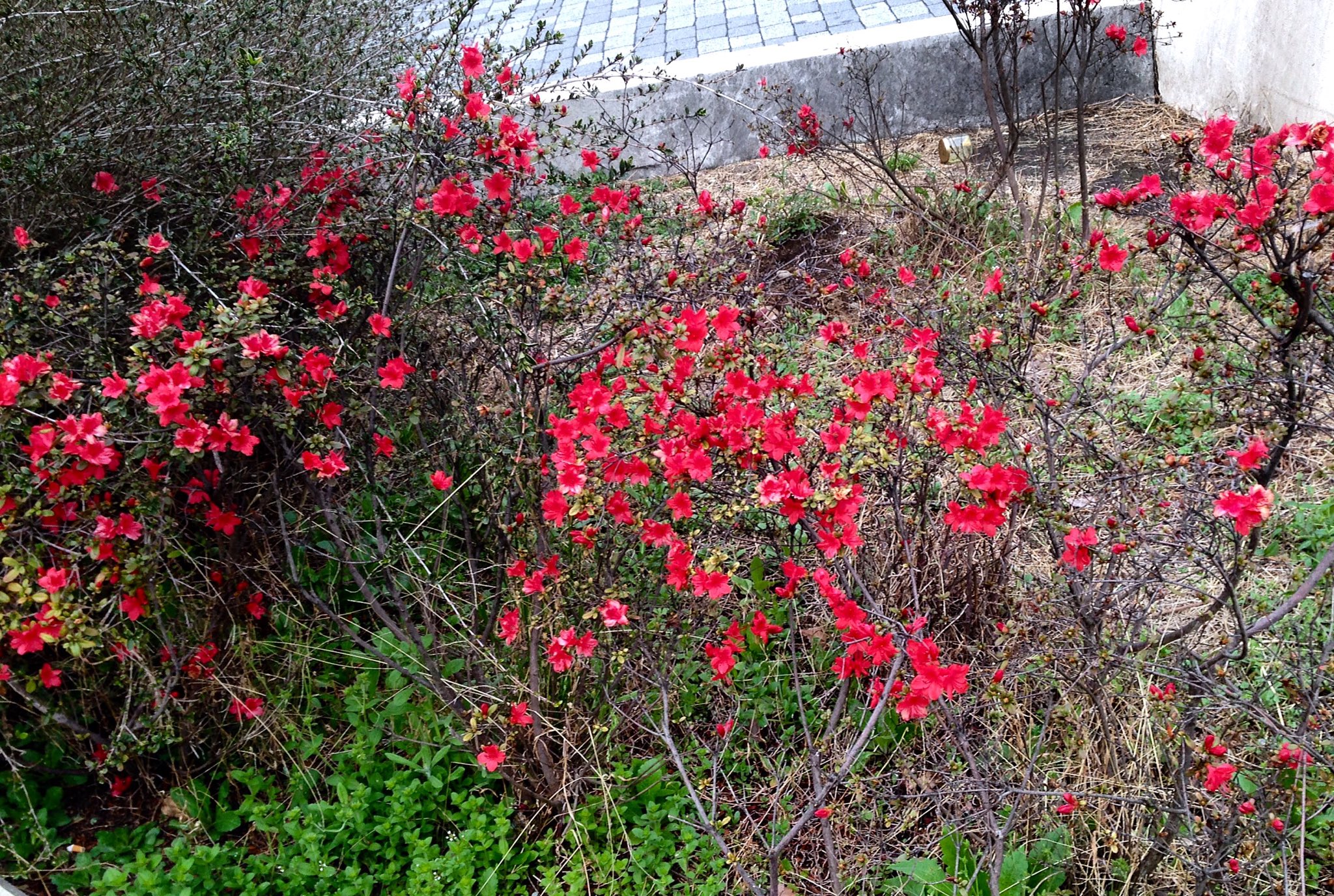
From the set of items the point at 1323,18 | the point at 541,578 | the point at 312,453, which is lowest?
the point at 541,578

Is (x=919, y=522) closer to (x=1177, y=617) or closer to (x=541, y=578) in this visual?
(x=1177, y=617)

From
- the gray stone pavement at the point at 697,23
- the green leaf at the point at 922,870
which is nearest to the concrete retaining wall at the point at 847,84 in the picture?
the gray stone pavement at the point at 697,23

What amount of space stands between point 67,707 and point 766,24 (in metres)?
5.98

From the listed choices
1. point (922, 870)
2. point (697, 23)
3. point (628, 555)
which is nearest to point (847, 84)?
point (697, 23)

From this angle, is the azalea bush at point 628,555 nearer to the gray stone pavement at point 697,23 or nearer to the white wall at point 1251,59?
the white wall at point 1251,59

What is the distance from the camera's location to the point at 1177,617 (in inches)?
99.3

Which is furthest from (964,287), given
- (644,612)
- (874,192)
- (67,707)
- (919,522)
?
(67,707)

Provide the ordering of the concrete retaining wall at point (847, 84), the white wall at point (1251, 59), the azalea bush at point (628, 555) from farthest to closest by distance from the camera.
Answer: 1. the concrete retaining wall at point (847, 84)
2. the white wall at point (1251, 59)
3. the azalea bush at point (628, 555)

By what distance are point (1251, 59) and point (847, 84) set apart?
6.46 ft

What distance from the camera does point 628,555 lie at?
2.52m

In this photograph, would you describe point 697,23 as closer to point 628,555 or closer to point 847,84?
point 847,84

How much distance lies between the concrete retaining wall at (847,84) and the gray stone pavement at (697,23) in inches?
19.4

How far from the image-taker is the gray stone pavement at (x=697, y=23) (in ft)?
21.1

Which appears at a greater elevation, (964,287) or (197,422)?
(197,422)
